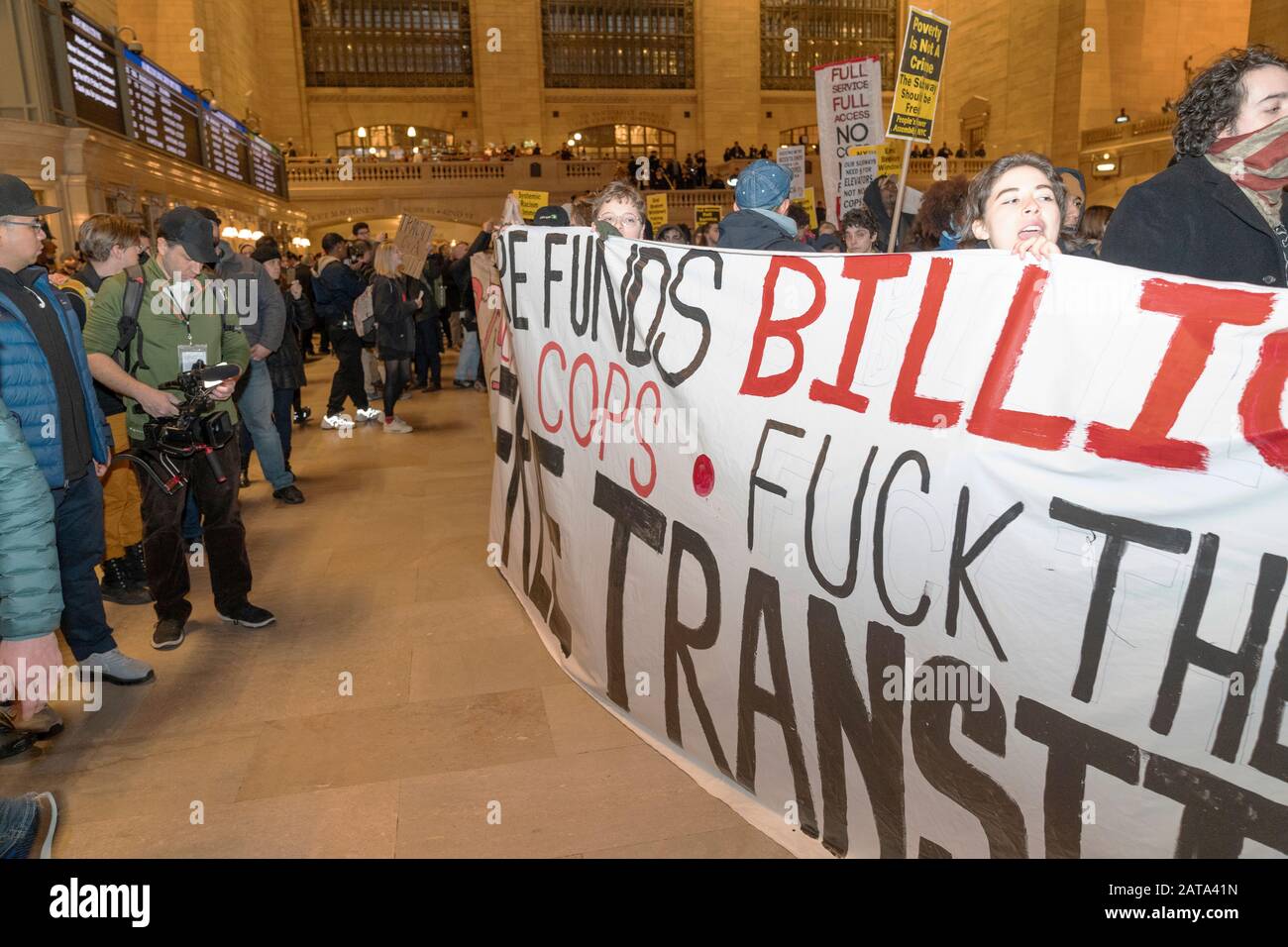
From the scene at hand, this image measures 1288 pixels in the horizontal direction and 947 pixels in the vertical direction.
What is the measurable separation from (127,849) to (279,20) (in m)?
39.1

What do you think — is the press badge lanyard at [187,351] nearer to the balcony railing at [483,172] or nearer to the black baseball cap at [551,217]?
the black baseball cap at [551,217]

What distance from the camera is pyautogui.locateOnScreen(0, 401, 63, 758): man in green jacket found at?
6.51 ft

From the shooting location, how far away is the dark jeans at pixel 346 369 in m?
10.0

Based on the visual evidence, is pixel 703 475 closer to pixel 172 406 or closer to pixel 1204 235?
pixel 1204 235

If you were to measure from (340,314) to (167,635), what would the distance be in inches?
244

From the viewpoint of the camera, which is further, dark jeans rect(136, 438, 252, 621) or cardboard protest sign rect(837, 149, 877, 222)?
cardboard protest sign rect(837, 149, 877, 222)

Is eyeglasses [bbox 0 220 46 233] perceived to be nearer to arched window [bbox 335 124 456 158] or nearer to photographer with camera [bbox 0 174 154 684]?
photographer with camera [bbox 0 174 154 684]

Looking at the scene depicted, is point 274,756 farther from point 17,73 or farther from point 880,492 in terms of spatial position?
point 17,73

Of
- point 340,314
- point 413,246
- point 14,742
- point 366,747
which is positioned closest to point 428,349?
point 413,246

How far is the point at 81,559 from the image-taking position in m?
3.78

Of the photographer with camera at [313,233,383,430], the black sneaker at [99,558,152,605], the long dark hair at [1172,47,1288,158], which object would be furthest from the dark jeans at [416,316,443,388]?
the long dark hair at [1172,47,1288,158]

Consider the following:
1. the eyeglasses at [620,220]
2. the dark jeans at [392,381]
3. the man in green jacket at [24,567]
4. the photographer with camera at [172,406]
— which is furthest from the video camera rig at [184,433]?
the dark jeans at [392,381]

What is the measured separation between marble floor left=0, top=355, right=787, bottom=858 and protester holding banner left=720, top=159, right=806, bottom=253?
2.04 m

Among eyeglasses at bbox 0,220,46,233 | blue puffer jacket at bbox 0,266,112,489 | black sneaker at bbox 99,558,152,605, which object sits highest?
eyeglasses at bbox 0,220,46,233
